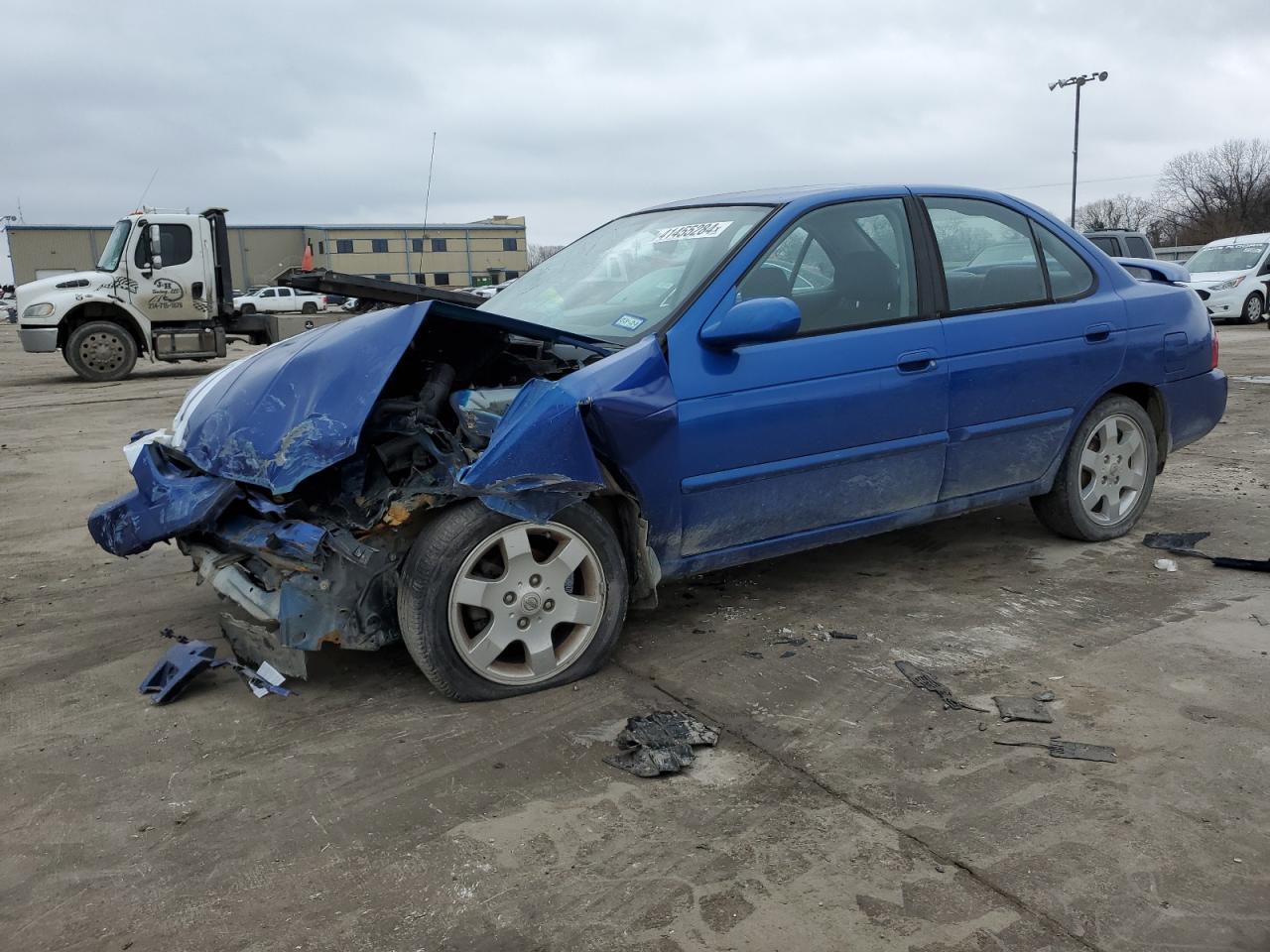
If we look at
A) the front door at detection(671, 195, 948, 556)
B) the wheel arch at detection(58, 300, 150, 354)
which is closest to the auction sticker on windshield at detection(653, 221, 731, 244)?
the front door at detection(671, 195, 948, 556)

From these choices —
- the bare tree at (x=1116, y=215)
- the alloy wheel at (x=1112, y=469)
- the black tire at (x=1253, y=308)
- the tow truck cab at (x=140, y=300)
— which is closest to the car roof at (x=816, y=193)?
the alloy wheel at (x=1112, y=469)

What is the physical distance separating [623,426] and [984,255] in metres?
2.03

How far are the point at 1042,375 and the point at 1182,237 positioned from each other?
208ft

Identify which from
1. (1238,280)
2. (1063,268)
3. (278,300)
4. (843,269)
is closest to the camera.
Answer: (843,269)

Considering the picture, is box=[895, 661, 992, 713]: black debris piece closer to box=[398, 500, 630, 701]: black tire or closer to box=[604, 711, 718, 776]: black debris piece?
box=[604, 711, 718, 776]: black debris piece

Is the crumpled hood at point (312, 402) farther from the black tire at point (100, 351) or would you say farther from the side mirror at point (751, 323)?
the black tire at point (100, 351)

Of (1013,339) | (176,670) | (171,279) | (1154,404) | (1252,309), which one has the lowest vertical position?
(176,670)

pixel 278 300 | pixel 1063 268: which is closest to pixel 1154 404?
pixel 1063 268

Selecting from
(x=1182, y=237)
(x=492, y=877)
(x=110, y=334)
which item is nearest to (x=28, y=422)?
(x=110, y=334)

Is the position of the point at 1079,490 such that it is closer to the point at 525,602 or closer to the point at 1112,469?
the point at 1112,469

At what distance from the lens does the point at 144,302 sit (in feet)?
50.2

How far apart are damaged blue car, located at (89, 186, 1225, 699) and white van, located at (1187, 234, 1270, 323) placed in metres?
18.1

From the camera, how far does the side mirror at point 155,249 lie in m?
15.0

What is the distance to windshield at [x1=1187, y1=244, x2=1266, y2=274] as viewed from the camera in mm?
20609
